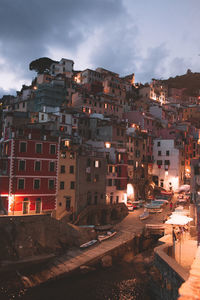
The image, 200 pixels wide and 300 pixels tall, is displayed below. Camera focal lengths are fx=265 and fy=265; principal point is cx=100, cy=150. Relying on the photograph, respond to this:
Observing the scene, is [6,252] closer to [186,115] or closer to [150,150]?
[150,150]

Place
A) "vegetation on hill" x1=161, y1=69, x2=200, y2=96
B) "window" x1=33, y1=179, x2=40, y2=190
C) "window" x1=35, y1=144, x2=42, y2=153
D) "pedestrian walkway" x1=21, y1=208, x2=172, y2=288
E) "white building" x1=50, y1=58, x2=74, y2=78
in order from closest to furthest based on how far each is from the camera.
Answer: "pedestrian walkway" x1=21, y1=208, x2=172, y2=288
"window" x1=33, y1=179, x2=40, y2=190
"window" x1=35, y1=144, x2=42, y2=153
"white building" x1=50, y1=58, x2=74, y2=78
"vegetation on hill" x1=161, y1=69, x2=200, y2=96

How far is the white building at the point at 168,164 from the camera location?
246ft

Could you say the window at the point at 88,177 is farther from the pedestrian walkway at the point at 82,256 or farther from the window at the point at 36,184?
the window at the point at 36,184

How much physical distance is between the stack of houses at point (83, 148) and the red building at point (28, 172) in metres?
0.16

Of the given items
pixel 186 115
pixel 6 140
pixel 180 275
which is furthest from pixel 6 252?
pixel 186 115

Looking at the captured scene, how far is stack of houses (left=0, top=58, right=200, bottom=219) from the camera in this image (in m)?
43.3

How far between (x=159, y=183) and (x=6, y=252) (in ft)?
175

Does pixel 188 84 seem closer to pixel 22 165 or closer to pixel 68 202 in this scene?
pixel 68 202

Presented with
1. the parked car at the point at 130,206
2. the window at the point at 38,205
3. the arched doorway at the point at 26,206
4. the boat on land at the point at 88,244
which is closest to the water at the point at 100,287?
the boat on land at the point at 88,244

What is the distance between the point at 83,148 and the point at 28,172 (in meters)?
13.4

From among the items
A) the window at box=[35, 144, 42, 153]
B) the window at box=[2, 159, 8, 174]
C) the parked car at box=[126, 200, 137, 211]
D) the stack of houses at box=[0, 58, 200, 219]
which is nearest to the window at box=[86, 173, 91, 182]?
the stack of houses at box=[0, 58, 200, 219]

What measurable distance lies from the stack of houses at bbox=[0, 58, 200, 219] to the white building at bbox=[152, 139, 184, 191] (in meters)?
0.27

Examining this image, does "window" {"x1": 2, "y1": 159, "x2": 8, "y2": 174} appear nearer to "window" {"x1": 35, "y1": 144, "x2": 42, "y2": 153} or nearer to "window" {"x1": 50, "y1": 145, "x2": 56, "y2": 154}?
"window" {"x1": 35, "y1": 144, "x2": 42, "y2": 153}

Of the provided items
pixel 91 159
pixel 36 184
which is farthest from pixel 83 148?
pixel 36 184
